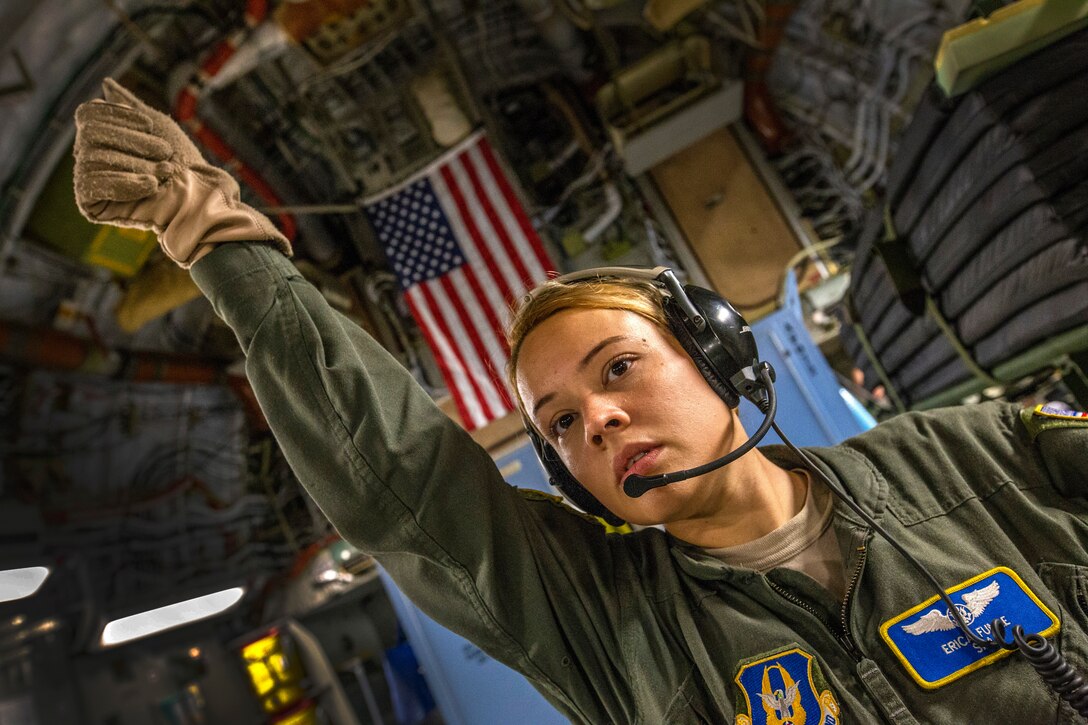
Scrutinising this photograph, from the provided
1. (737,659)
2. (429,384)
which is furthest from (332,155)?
(737,659)

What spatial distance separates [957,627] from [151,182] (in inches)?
57.1

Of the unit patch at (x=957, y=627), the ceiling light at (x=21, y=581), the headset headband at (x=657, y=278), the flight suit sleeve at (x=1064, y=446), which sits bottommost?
the unit patch at (x=957, y=627)

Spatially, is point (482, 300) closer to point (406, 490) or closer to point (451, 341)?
point (451, 341)

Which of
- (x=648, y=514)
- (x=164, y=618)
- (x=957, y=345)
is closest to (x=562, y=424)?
(x=648, y=514)

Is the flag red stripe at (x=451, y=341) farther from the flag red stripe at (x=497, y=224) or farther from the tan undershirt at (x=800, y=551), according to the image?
the tan undershirt at (x=800, y=551)

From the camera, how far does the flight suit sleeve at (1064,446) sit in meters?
0.94

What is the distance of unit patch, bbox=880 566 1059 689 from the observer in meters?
0.86

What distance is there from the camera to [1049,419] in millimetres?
987

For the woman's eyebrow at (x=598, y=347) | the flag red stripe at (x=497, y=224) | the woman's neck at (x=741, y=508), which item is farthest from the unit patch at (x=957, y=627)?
the flag red stripe at (x=497, y=224)

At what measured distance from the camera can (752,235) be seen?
4.14 metres

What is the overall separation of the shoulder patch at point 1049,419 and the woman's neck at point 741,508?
0.39 m

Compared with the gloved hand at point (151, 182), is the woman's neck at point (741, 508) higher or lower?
lower

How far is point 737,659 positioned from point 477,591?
436mm

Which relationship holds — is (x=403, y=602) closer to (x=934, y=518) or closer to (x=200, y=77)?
(x=934, y=518)
